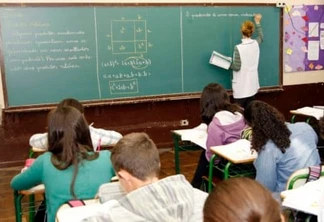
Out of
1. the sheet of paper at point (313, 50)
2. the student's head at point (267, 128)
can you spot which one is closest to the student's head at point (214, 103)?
the student's head at point (267, 128)

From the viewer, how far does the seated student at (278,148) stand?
2611mm

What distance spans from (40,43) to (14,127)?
984mm

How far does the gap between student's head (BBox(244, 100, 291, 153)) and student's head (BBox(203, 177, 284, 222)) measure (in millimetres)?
1683

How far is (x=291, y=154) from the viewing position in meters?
2.62

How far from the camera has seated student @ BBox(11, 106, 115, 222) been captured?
2.14 meters

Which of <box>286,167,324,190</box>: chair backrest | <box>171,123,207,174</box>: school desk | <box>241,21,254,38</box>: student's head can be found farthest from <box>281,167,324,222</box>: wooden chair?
<box>241,21,254,38</box>: student's head

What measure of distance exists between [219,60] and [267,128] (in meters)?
2.99

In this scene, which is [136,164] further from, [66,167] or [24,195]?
[24,195]

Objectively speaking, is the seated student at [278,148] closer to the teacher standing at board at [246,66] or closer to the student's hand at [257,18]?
the teacher standing at board at [246,66]

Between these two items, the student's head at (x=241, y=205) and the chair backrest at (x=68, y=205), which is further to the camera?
the chair backrest at (x=68, y=205)

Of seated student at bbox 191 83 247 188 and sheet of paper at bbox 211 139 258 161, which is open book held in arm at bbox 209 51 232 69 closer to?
seated student at bbox 191 83 247 188

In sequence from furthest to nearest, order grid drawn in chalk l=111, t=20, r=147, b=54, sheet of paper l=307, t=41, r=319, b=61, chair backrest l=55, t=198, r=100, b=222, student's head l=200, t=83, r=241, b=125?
sheet of paper l=307, t=41, r=319, b=61
grid drawn in chalk l=111, t=20, r=147, b=54
student's head l=200, t=83, r=241, b=125
chair backrest l=55, t=198, r=100, b=222

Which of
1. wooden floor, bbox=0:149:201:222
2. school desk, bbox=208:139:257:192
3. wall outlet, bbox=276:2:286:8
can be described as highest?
wall outlet, bbox=276:2:286:8

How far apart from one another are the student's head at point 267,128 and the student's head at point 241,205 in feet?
5.52
